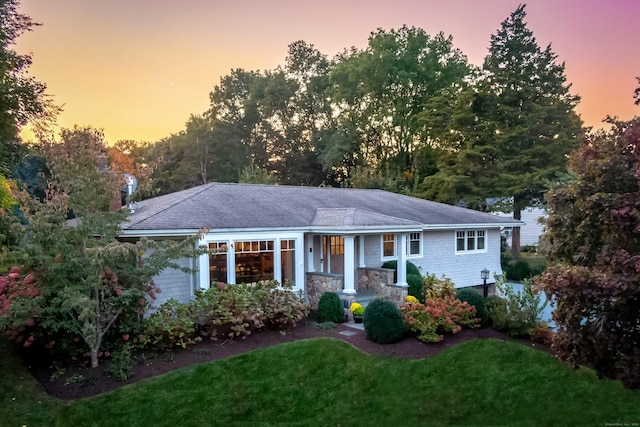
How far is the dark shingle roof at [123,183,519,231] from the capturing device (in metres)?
12.2

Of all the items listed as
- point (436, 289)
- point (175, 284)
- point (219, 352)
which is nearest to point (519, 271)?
point (436, 289)

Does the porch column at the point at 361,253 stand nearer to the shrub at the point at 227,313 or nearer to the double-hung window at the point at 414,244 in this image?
the double-hung window at the point at 414,244

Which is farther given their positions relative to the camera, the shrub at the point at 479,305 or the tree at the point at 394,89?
the tree at the point at 394,89

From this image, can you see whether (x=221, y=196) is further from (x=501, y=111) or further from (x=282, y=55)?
(x=282, y=55)

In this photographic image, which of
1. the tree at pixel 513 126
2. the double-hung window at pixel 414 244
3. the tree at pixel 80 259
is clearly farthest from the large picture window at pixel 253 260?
the tree at pixel 513 126

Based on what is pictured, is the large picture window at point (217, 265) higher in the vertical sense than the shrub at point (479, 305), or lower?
higher

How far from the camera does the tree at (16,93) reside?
17.8m

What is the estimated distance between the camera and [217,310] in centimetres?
1053

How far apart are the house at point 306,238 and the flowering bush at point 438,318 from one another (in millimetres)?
2214

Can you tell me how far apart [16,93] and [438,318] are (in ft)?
60.8

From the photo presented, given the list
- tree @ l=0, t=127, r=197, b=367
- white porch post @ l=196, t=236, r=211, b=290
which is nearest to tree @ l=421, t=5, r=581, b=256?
white porch post @ l=196, t=236, r=211, b=290

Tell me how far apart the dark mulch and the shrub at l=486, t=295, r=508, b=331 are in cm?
19

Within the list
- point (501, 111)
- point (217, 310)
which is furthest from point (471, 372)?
point (501, 111)

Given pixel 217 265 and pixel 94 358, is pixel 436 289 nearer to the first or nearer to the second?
pixel 217 265
